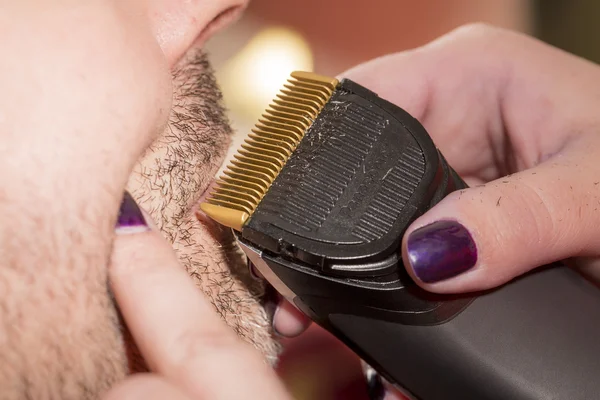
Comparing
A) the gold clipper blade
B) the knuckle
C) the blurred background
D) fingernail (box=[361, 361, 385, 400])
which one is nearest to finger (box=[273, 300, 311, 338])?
fingernail (box=[361, 361, 385, 400])

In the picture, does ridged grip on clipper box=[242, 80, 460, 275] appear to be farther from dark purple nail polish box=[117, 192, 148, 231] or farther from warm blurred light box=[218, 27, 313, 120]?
warm blurred light box=[218, 27, 313, 120]

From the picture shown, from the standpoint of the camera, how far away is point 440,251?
20.6 inches

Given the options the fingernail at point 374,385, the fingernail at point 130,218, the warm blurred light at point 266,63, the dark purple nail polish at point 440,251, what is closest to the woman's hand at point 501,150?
the dark purple nail polish at point 440,251

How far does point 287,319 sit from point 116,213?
0.36 m

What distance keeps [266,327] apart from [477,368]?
0.27m

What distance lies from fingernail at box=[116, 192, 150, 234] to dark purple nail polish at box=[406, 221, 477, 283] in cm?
22

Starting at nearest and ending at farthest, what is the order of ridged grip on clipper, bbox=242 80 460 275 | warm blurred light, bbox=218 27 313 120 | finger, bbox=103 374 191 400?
finger, bbox=103 374 191 400, ridged grip on clipper, bbox=242 80 460 275, warm blurred light, bbox=218 27 313 120

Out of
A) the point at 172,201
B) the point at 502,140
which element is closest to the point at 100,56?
the point at 172,201

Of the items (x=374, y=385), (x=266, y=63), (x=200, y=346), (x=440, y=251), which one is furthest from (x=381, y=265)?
(x=266, y=63)

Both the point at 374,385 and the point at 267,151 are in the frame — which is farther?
the point at 374,385

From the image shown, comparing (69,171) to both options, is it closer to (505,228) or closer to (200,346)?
(200,346)

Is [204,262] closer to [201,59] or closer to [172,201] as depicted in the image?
[172,201]

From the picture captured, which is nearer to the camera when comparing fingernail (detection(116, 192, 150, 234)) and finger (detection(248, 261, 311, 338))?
fingernail (detection(116, 192, 150, 234))

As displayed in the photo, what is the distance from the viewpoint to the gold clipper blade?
1.74 feet
